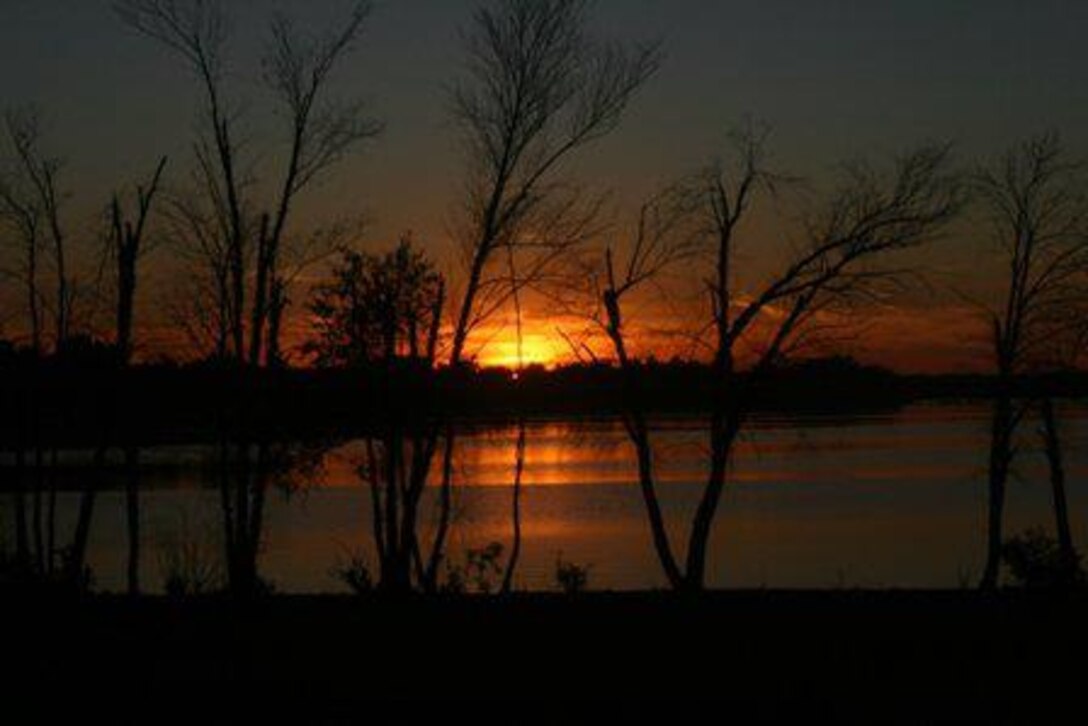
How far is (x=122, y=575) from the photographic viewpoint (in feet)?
143

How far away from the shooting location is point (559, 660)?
18109 millimetres

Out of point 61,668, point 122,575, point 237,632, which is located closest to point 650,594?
point 237,632

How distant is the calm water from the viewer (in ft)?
140

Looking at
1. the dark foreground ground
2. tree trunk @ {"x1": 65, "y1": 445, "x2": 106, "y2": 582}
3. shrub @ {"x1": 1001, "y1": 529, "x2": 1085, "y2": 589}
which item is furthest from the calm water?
tree trunk @ {"x1": 65, "y1": 445, "x2": 106, "y2": 582}

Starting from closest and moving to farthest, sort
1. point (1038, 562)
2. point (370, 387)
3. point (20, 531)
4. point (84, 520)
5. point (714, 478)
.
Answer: point (1038, 562), point (84, 520), point (714, 478), point (20, 531), point (370, 387)

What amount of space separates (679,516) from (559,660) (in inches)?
1626

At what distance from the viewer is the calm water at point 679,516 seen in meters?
42.6

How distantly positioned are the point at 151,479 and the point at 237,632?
5822 cm

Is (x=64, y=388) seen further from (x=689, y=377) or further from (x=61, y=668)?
(x=61, y=668)

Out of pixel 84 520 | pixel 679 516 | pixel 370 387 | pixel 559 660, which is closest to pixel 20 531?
pixel 84 520

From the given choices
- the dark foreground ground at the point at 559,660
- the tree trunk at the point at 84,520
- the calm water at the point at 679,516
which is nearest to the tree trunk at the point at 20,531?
the tree trunk at the point at 84,520

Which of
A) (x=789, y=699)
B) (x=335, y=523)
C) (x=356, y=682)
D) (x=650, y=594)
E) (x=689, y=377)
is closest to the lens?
(x=789, y=699)

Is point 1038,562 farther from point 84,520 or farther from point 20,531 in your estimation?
point 20,531

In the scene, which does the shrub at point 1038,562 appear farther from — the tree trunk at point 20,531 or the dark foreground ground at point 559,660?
the tree trunk at point 20,531
